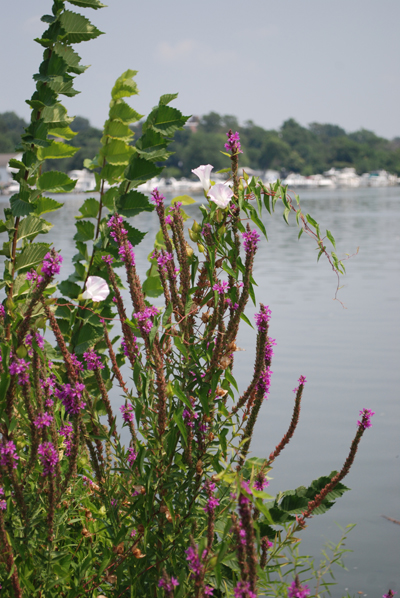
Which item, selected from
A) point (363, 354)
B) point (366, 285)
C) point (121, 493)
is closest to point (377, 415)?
point (363, 354)

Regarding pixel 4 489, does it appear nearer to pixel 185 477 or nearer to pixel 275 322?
pixel 185 477

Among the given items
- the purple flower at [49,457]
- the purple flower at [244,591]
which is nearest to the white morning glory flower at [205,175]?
the purple flower at [49,457]

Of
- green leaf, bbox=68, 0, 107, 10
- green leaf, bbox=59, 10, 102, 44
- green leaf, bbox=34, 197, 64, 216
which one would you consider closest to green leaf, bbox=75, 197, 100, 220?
green leaf, bbox=34, 197, 64, 216

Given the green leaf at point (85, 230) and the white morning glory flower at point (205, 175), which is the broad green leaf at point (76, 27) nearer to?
the green leaf at point (85, 230)

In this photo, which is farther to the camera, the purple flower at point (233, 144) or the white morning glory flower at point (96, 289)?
the white morning glory flower at point (96, 289)

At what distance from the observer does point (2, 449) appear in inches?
80.5

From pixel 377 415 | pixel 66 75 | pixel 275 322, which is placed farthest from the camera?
pixel 275 322

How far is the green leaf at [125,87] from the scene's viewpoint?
11.9 ft

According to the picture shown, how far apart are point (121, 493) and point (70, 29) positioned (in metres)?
2.35

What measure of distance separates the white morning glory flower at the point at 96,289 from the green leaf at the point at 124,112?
1.41 m

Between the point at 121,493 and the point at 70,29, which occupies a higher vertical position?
the point at 70,29

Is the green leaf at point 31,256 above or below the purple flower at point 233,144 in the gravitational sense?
below

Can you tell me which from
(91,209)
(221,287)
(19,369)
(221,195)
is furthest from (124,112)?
(19,369)

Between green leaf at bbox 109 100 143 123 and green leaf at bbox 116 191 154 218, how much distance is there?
24.8 inches
